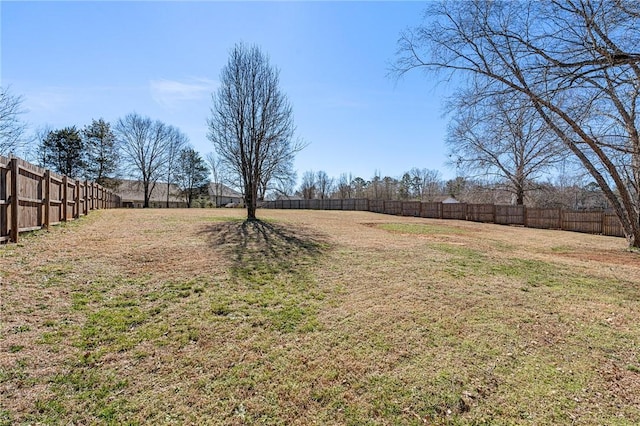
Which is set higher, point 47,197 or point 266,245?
point 47,197

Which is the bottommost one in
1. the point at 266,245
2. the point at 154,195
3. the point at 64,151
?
the point at 266,245

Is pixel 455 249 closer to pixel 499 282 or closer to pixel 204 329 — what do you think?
pixel 499 282

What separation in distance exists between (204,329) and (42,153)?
3277 centimetres

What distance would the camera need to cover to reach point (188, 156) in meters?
39.3

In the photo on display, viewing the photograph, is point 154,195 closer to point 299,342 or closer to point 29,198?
point 29,198

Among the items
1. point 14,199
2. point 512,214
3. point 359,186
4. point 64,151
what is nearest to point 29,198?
point 14,199

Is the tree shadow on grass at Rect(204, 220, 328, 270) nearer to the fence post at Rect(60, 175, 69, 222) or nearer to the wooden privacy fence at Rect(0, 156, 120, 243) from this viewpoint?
the wooden privacy fence at Rect(0, 156, 120, 243)

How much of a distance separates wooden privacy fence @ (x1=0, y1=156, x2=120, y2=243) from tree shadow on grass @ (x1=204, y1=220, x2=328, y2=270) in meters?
3.37

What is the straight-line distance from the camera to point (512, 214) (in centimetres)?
2164

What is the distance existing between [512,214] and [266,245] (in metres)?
20.3

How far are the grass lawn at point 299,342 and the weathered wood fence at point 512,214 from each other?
1523 cm

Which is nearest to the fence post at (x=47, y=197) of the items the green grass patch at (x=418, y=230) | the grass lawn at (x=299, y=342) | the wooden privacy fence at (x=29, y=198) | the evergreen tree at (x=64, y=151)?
the wooden privacy fence at (x=29, y=198)

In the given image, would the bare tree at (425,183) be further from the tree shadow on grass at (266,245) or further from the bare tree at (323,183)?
the tree shadow on grass at (266,245)

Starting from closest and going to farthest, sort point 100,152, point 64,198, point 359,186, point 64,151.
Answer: point 64,198
point 64,151
point 100,152
point 359,186
